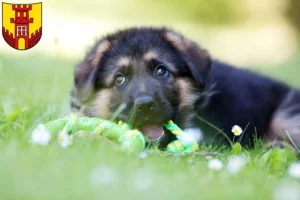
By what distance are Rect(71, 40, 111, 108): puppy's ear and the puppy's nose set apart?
27.7 inches

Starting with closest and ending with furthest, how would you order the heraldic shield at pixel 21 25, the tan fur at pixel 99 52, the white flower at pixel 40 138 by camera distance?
1. the white flower at pixel 40 138
2. the tan fur at pixel 99 52
3. the heraldic shield at pixel 21 25

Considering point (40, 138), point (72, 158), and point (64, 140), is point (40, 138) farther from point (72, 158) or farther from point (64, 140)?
point (72, 158)

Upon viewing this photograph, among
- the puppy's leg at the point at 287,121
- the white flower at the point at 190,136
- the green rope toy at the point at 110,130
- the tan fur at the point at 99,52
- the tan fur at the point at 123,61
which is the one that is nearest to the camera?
the green rope toy at the point at 110,130

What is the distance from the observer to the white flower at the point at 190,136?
3.93 m

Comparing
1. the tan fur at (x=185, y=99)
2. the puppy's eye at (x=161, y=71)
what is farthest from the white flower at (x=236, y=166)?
the puppy's eye at (x=161, y=71)

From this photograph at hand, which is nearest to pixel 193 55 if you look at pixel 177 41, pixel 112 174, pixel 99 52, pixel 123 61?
pixel 177 41

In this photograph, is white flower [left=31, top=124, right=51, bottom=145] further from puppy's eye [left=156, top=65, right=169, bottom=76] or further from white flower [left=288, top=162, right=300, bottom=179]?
puppy's eye [left=156, top=65, right=169, bottom=76]

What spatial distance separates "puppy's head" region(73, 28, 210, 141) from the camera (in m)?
4.43

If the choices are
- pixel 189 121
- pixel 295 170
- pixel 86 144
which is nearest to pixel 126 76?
pixel 189 121

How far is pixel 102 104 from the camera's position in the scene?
4.61 m

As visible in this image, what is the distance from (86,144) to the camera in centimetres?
329

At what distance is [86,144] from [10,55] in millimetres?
6541

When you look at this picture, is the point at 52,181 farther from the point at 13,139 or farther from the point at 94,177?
the point at 13,139

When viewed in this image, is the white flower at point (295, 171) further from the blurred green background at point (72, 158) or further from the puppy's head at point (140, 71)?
the puppy's head at point (140, 71)
